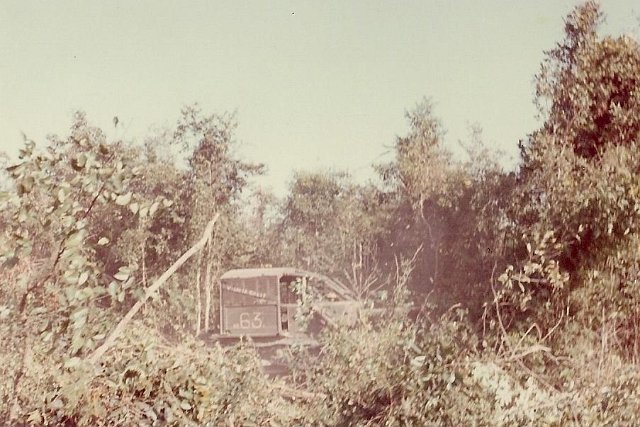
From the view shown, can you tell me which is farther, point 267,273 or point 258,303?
point 267,273

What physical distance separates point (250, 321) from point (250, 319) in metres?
0.05

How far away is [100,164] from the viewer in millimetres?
2926

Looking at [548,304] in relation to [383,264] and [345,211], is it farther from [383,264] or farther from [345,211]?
[345,211]

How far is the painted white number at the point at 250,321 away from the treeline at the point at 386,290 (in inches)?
106

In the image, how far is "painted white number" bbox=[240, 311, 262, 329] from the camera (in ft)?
44.9

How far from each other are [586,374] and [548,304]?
1.96m

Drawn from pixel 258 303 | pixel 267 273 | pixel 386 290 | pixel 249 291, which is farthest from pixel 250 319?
pixel 386 290

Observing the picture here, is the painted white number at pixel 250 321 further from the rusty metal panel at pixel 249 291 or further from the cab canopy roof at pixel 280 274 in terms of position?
the cab canopy roof at pixel 280 274

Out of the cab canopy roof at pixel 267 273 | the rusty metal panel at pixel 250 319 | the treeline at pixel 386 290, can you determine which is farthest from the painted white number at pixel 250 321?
the treeline at pixel 386 290

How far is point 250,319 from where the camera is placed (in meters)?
13.8

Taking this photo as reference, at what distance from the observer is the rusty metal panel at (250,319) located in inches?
535

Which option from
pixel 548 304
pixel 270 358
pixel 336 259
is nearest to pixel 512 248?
pixel 548 304

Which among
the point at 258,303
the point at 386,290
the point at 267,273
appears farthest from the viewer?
the point at 267,273

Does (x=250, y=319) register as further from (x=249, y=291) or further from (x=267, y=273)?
(x=267, y=273)
